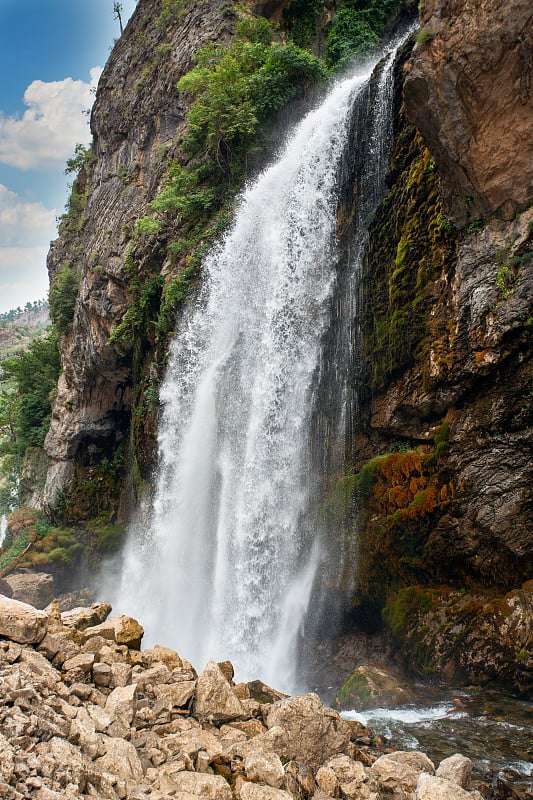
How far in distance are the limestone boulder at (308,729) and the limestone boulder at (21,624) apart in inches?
94.0

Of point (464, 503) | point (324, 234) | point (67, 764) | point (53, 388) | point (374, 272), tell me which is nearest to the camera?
point (67, 764)

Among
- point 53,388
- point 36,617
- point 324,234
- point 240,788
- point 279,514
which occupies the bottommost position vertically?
point 240,788

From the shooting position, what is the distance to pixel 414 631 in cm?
790

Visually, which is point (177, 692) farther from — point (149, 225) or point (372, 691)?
point (149, 225)

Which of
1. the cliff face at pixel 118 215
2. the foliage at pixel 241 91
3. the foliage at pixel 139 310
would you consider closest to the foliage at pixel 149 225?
the cliff face at pixel 118 215

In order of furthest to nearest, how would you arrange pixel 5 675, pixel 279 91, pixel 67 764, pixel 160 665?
pixel 279 91, pixel 160 665, pixel 5 675, pixel 67 764

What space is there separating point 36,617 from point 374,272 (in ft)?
29.3

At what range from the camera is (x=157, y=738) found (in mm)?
4039

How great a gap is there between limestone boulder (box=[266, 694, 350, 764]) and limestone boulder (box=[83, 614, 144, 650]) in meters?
2.24

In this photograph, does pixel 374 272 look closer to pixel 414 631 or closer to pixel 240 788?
pixel 414 631

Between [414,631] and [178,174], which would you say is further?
[178,174]

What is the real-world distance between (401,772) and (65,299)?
22.2 meters

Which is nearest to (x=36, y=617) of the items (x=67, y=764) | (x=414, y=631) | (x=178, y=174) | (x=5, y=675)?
(x=5, y=675)

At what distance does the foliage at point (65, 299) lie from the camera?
21.7 m
